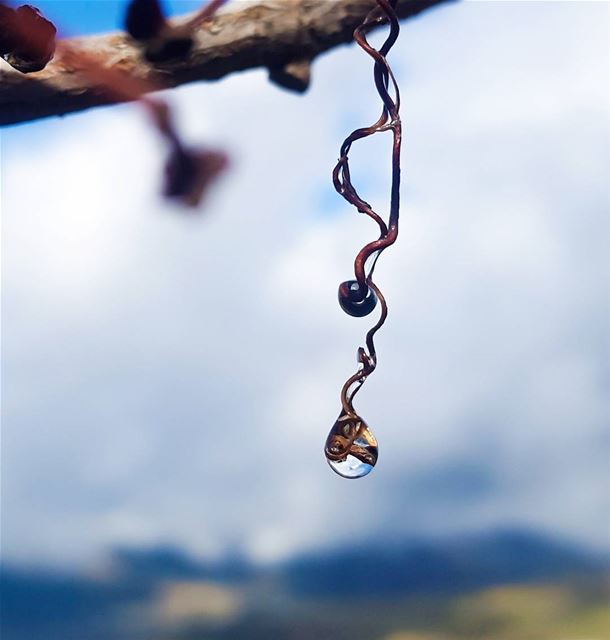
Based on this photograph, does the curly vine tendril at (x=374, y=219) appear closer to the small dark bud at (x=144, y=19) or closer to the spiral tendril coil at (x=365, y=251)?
the spiral tendril coil at (x=365, y=251)

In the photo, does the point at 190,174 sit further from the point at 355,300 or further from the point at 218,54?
the point at 355,300

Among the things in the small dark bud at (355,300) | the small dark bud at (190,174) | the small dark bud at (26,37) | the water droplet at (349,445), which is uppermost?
the small dark bud at (190,174)

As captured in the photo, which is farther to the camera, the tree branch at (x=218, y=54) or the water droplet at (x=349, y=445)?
the tree branch at (x=218, y=54)

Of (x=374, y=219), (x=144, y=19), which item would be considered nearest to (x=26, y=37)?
(x=144, y=19)

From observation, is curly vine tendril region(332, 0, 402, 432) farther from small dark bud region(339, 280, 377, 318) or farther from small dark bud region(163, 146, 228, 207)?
small dark bud region(163, 146, 228, 207)

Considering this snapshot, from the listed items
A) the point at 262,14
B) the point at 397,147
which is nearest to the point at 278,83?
the point at 262,14

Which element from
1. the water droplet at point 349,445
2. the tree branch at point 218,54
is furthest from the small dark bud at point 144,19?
the water droplet at point 349,445

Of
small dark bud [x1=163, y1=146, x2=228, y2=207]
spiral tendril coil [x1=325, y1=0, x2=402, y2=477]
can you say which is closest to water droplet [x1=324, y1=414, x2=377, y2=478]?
spiral tendril coil [x1=325, y1=0, x2=402, y2=477]
